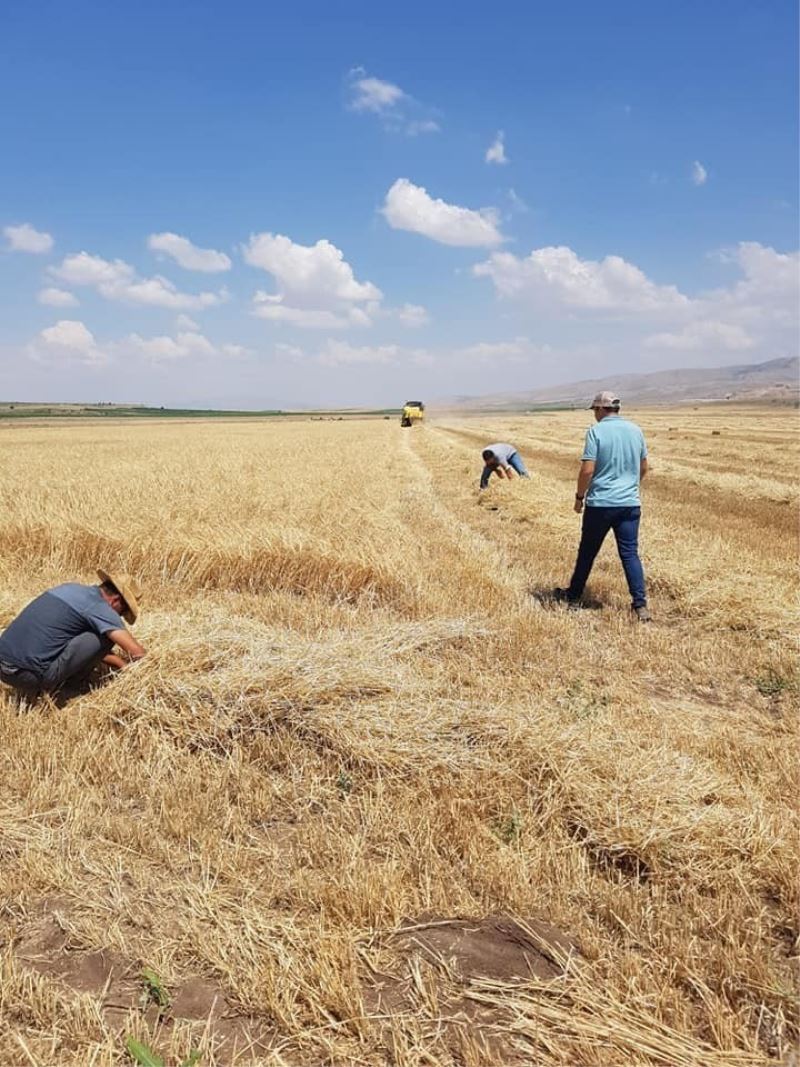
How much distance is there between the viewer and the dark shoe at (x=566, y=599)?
7145mm

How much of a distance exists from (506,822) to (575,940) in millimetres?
728

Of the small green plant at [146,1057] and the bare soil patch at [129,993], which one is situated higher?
the small green plant at [146,1057]

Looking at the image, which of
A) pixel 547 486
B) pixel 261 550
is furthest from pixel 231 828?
pixel 547 486

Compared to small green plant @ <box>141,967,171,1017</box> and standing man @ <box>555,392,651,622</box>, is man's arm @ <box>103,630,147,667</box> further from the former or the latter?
standing man @ <box>555,392,651,622</box>

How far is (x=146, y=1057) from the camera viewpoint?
2076 millimetres

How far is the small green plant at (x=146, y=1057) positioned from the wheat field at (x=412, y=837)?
4 centimetres

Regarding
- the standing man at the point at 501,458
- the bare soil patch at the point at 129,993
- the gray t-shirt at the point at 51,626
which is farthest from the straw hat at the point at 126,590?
the standing man at the point at 501,458

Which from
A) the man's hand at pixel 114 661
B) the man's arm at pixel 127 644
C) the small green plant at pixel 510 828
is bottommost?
the small green plant at pixel 510 828

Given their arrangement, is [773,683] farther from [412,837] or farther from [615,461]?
[412,837]

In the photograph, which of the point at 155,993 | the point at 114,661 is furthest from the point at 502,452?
the point at 155,993

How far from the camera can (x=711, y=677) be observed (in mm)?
5398

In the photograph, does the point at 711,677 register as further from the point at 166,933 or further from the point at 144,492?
the point at 144,492

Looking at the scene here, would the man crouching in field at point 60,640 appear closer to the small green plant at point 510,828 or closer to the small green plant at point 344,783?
the small green plant at point 344,783

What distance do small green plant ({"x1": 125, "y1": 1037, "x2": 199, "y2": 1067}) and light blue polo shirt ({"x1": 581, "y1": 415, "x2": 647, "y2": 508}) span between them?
19.6 ft
